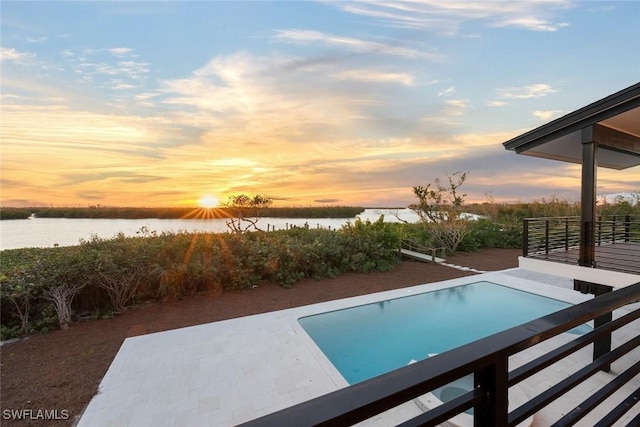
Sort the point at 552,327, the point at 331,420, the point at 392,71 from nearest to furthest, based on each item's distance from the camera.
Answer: the point at 331,420
the point at 552,327
the point at 392,71

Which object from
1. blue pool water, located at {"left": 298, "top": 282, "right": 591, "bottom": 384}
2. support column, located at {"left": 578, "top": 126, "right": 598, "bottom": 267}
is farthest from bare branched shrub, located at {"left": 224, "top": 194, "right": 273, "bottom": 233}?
support column, located at {"left": 578, "top": 126, "right": 598, "bottom": 267}

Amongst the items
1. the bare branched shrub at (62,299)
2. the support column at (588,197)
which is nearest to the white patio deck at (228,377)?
the support column at (588,197)

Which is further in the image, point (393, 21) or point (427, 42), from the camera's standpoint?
A: point (427, 42)

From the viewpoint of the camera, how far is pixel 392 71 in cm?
635

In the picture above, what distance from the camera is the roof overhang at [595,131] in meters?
3.95

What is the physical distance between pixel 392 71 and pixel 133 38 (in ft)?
15.9

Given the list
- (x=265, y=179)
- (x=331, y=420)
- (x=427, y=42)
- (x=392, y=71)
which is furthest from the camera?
(x=265, y=179)

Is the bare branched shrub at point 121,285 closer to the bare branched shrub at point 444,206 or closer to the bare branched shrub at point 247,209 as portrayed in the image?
the bare branched shrub at point 247,209

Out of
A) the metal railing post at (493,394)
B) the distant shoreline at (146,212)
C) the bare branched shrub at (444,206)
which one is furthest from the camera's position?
the bare branched shrub at (444,206)

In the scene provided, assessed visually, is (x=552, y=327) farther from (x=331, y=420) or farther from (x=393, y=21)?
(x=393, y=21)

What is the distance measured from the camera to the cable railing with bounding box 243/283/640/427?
21.5 inches

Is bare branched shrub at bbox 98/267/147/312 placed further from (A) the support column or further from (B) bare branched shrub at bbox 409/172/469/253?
(B) bare branched shrub at bbox 409/172/469/253

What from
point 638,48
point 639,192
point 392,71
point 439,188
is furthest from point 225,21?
point 639,192

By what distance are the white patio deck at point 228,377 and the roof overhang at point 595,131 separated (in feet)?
10.2
